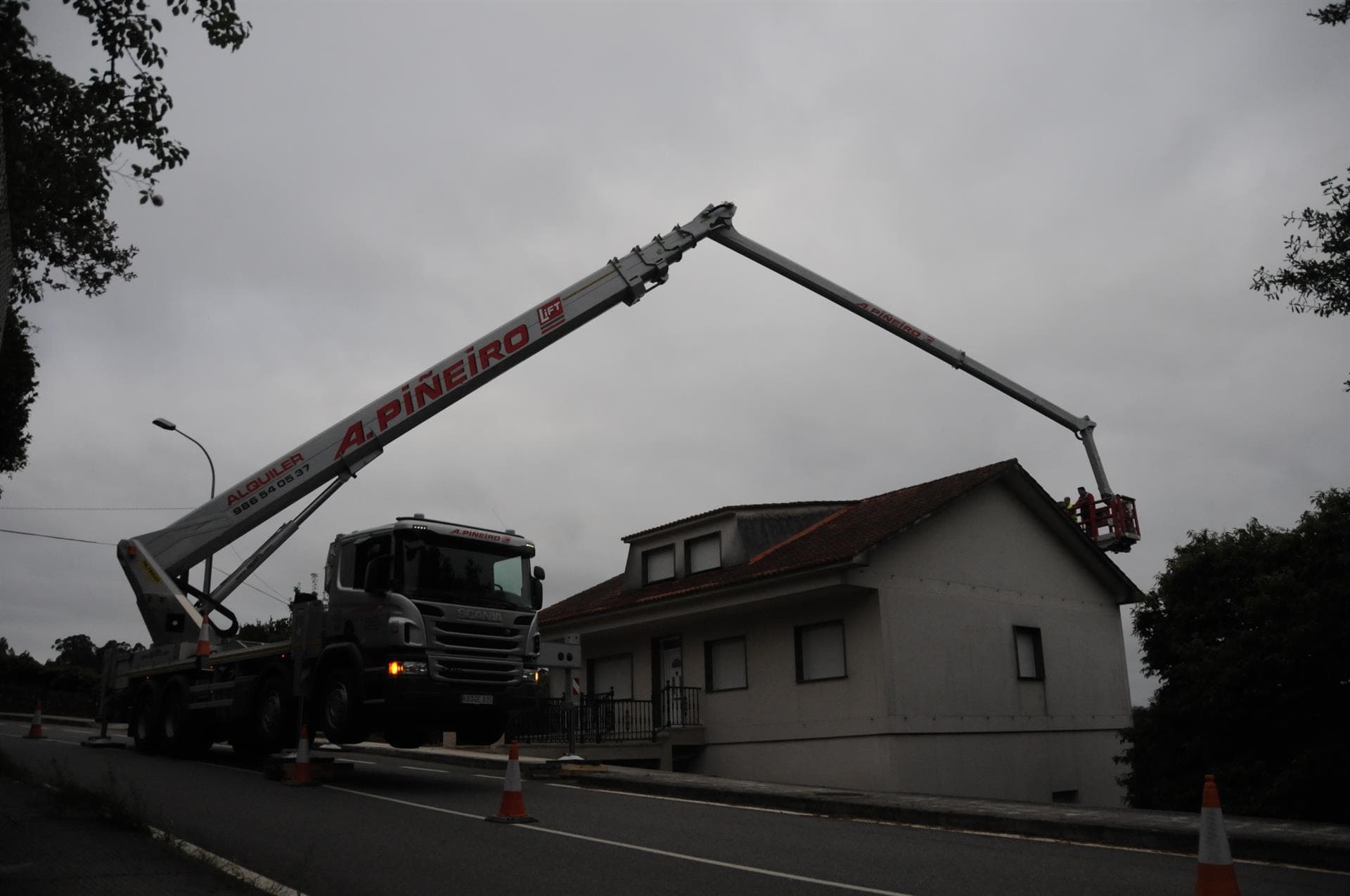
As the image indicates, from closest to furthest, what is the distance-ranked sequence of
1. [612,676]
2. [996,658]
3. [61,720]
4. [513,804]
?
[513,804]
[996,658]
[612,676]
[61,720]

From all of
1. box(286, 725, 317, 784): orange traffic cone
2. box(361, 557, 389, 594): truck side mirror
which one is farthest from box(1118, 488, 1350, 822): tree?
box(286, 725, 317, 784): orange traffic cone

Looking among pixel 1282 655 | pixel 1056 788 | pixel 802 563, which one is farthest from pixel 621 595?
pixel 1282 655

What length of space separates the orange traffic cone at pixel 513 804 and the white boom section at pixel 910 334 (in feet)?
37.9

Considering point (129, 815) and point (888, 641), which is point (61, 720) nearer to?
point (888, 641)

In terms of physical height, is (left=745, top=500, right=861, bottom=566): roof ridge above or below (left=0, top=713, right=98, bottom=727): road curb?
above

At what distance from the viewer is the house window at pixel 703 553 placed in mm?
24938

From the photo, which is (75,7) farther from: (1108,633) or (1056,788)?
(1108,633)

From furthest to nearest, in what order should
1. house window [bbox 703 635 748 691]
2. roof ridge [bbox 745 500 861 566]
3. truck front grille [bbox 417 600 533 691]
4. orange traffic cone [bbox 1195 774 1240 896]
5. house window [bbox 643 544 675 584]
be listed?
house window [bbox 643 544 675 584], roof ridge [bbox 745 500 861 566], house window [bbox 703 635 748 691], truck front grille [bbox 417 600 533 691], orange traffic cone [bbox 1195 774 1240 896]

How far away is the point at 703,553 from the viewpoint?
2527 cm

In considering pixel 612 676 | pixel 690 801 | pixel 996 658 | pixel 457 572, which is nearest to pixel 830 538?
pixel 996 658

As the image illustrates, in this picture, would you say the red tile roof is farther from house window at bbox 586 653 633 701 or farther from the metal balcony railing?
the metal balcony railing

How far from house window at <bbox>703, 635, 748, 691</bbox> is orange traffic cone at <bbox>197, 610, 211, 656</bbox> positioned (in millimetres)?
10808

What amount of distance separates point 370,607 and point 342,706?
1361 mm

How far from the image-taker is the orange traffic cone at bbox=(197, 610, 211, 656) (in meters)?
16.3
